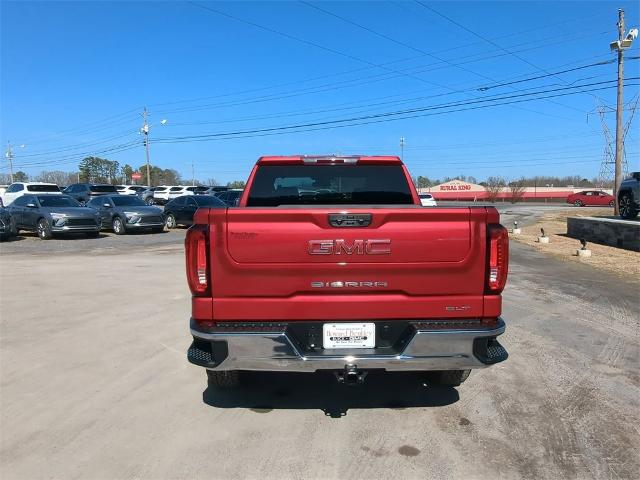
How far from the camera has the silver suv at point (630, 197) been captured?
55.8 ft

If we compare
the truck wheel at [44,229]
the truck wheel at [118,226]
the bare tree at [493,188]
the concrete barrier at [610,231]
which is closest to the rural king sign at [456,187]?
the bare tree at [493,188]

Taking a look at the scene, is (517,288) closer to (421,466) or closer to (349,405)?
(349,405)

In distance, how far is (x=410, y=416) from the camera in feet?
12.6

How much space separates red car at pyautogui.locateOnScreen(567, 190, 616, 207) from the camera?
53750 mm

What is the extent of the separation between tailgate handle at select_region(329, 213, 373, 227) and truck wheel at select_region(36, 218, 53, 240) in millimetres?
17369

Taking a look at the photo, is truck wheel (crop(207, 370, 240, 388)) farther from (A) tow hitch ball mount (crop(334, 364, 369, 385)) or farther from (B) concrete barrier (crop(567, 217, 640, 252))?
(B) concrete barrier (crop(567, 217, 640, 252))

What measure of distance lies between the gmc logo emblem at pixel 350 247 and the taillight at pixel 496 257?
712 millimetres

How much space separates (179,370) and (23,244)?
1459 centimetres

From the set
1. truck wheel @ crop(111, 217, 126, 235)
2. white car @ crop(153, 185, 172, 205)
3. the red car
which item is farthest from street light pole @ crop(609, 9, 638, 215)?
white car @ crop(153, 185, 172, 205)

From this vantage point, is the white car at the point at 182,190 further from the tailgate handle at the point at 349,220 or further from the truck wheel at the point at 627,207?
the tailgate handle at the point at 349,220

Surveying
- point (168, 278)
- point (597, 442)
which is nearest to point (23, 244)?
point (168, 278)

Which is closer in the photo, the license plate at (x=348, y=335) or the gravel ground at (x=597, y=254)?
the license plate at (x=348, y=335)

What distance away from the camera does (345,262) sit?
329 centimetres

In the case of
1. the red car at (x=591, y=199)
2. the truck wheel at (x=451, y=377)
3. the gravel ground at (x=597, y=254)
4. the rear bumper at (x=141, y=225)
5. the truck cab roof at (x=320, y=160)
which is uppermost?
the truck cab roof at (x=320, y=160)
